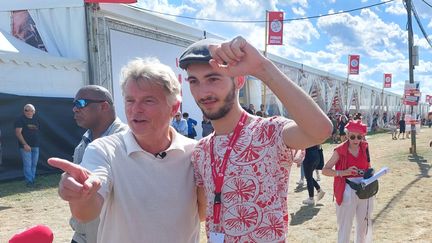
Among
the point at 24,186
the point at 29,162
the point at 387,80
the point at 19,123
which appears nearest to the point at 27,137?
the point at 19,123

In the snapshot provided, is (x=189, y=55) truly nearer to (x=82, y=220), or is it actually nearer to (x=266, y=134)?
(x=266, y=134)

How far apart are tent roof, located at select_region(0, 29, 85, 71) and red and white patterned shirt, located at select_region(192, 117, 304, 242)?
28.4 ft

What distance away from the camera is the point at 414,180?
9836 millimetres

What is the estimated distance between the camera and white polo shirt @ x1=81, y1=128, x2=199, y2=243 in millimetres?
1757

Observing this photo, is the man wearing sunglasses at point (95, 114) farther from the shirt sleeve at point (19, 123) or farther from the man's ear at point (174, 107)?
the shirt sleeve at point (19, 123)

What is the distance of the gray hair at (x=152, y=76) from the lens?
6.04ft

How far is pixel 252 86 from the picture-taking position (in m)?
17.2

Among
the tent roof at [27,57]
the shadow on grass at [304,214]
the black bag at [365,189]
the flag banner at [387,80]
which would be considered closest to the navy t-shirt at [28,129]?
the tent roof at [27,57]

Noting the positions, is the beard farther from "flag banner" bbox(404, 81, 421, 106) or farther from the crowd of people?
"flag banner" bbox(404, 81, 421, 106)

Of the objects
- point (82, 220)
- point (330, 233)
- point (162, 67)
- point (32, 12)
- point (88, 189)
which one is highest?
point (32, 12)

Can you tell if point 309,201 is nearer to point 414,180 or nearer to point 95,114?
point 414,180

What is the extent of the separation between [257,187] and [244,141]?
0.20 metres

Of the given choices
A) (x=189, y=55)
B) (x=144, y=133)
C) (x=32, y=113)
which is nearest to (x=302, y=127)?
(x=189, y=55)

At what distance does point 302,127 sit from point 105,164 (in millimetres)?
841
